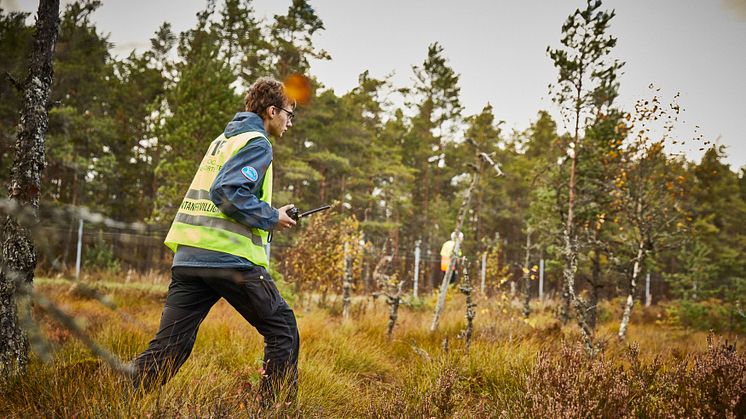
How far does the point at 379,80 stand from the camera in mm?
29625

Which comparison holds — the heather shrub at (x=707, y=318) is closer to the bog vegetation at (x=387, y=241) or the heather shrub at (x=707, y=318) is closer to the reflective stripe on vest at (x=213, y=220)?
the bog vegetation at (x=387, y=241)

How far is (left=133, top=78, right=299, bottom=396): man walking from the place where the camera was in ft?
8.52

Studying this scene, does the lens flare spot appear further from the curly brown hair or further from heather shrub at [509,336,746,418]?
heather shrub at [509,336,746,418]

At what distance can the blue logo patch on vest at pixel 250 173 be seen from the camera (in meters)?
2.64

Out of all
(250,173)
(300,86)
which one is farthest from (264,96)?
(300,86)

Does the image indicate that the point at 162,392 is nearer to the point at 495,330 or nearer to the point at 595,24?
the point at 495,330

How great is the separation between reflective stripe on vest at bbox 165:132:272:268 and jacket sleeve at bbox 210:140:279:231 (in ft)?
0.26

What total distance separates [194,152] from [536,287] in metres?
25.0

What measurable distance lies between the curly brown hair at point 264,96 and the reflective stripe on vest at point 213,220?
12.5 inches

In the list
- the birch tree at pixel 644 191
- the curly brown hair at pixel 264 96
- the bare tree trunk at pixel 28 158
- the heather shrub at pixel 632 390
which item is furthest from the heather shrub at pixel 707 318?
the bare tree trunk at pixel 28 158

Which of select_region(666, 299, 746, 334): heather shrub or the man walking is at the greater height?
the man walking

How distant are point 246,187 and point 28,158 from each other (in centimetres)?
146

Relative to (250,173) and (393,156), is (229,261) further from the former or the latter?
(393,156)

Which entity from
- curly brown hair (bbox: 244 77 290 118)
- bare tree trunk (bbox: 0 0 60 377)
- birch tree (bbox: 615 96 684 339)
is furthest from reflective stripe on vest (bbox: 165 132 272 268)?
birch tree (bbox: 615 96 684 339)
